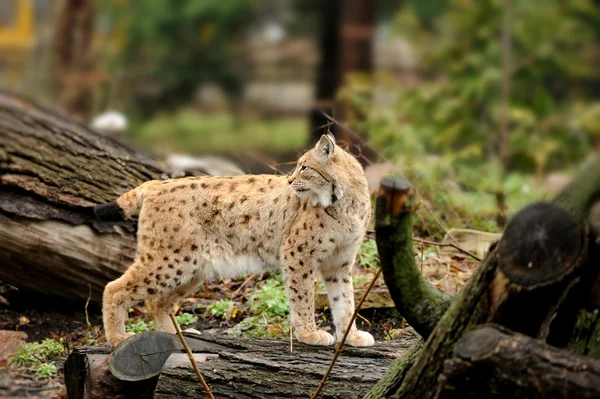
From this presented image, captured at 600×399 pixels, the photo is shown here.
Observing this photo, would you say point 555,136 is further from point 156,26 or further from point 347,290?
point 156,26

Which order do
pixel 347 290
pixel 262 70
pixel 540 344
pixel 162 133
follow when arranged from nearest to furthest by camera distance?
pixel 540 344 < pixel 347 290 < pixel 162 133 < pixel 262 70

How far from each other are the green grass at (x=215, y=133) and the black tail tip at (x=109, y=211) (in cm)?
1277

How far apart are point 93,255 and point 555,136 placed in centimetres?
888

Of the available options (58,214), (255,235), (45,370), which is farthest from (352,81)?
(45,370)

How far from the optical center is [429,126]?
1324 cm

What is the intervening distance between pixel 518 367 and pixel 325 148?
92.8 inches

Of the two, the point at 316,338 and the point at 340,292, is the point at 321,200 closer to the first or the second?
the point at 340,292

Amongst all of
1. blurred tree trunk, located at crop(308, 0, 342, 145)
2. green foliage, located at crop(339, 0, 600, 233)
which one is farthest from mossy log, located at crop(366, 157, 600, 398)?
blurred tree trunk, located at crop(308, 0, 342, 145)

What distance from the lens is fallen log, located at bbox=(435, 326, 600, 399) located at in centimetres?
361

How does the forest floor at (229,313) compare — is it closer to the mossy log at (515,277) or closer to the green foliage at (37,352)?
the green foliage at (37,352)

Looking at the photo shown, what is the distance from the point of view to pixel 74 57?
1639 cm

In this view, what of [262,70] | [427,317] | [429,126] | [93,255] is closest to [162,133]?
[262,70]

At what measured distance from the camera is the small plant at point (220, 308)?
681 centimetres

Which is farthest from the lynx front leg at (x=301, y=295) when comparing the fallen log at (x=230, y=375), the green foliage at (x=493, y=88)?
the green foliage at (x=493, y=88)
